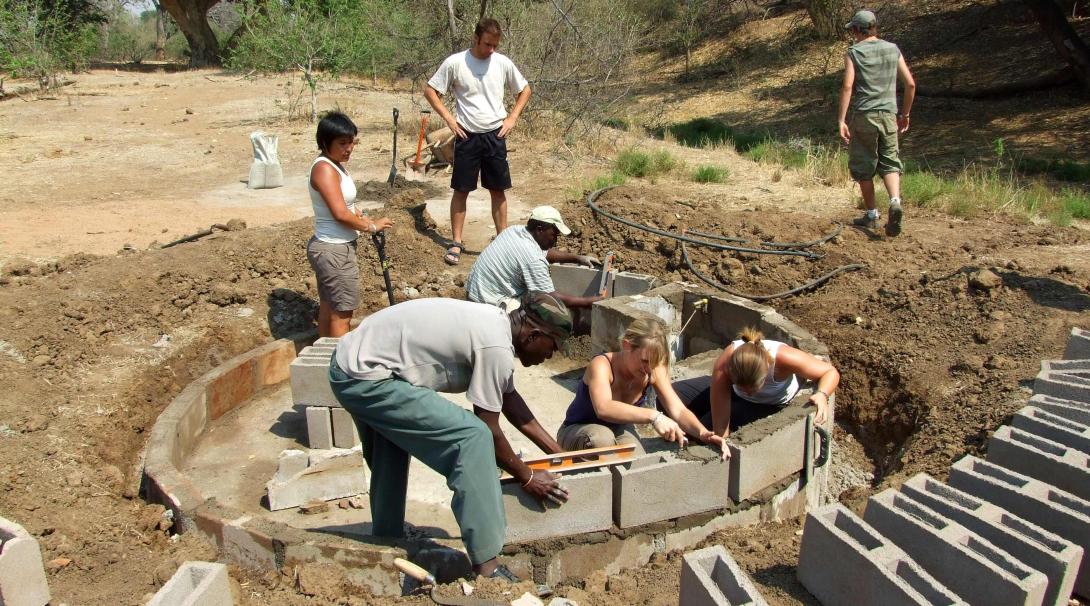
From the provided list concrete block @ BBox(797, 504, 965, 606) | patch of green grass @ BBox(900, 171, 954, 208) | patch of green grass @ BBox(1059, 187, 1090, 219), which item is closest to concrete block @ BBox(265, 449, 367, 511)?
concrete block @ BBox(797, 504, 965, 606)

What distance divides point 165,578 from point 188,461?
50.4 inches

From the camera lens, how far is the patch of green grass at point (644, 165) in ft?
29.7

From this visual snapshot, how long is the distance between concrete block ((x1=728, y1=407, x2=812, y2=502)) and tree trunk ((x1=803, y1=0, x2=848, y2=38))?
53.1ft

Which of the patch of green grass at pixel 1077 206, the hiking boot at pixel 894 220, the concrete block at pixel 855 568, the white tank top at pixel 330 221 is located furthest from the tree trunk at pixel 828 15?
the concrete block at pixel 855 568

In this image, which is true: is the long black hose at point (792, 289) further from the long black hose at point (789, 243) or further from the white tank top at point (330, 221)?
the white tank top at point (330, 221)

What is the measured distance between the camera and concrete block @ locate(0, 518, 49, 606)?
10.3ft

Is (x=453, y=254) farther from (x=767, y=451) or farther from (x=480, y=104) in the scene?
(x=767, y=451)

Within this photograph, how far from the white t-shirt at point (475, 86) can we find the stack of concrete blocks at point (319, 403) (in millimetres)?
2413

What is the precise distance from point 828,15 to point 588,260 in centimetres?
1466

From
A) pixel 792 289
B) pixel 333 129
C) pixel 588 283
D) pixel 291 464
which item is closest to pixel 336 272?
pixel 333 129

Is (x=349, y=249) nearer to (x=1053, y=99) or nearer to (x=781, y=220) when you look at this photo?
(x=781, y=220)

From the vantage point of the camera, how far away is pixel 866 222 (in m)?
6.88

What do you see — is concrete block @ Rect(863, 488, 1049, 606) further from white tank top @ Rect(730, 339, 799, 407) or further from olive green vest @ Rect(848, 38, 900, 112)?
olive green vest @ Rect(848, 38, 900, 112)

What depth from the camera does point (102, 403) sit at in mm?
4883
